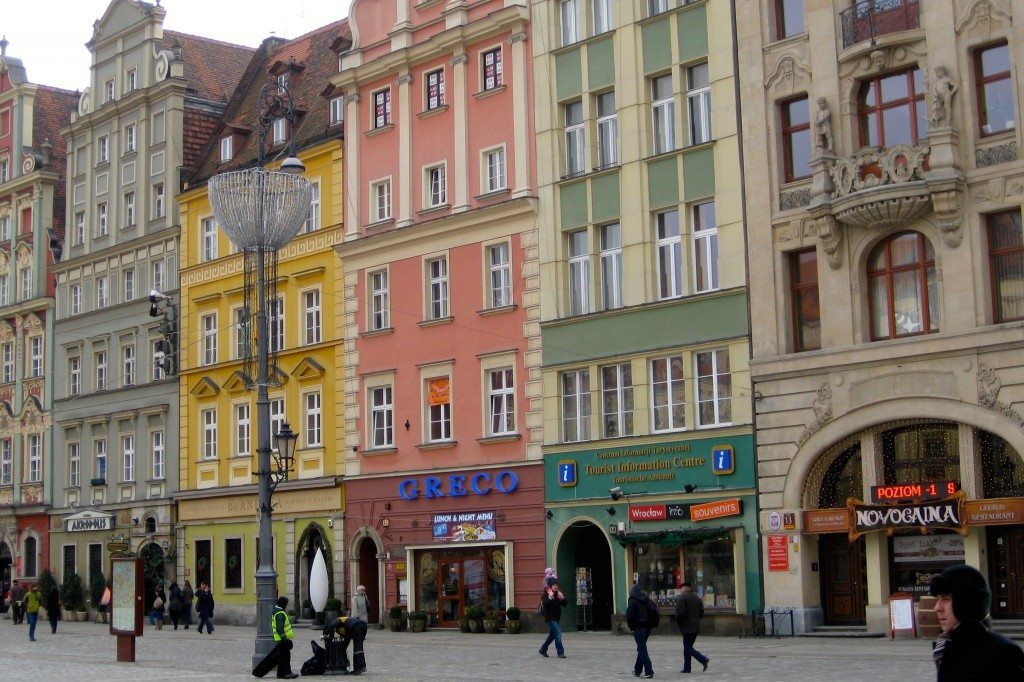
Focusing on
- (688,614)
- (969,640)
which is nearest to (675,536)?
(688,614)

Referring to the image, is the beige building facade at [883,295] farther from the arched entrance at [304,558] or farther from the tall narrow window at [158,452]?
the tall narrow window at [158,452]

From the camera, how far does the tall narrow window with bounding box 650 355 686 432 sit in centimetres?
3581

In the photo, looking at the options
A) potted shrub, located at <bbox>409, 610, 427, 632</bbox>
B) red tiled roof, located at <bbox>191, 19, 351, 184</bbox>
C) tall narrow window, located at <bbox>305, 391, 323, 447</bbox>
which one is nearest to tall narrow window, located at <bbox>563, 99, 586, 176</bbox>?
red tiled roof, located at <bbox>191, 19, 351, 184</bbox>

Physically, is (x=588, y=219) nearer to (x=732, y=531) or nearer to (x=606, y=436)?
(x=606, y=436)

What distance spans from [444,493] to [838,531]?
12.6m

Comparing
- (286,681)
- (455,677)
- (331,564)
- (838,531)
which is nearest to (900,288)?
(838,531)

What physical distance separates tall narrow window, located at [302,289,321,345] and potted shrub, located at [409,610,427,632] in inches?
381

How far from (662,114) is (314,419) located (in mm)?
15698

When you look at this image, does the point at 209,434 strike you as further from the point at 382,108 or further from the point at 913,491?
the point at 913,491

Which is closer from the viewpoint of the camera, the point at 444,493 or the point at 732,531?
the point at 732,531

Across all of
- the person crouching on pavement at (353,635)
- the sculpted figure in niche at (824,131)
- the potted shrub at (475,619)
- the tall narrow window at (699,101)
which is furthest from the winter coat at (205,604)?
the sculpted figure in niche at (824,131)

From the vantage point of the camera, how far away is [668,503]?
3569 centimetres

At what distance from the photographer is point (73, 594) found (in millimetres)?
54969

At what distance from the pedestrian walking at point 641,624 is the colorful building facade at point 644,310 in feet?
33.6
